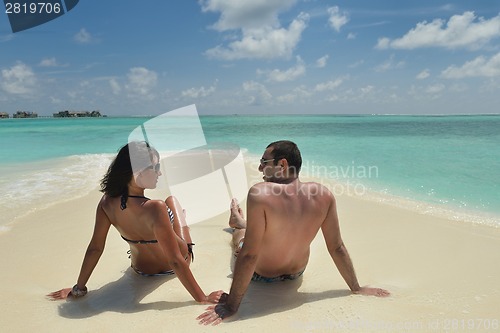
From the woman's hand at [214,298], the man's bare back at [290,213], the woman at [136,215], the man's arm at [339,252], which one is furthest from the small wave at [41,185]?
the man's arm at [339,252]

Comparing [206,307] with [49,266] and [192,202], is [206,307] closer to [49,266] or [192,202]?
[49,266]

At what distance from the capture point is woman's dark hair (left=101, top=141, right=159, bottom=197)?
2.55 meters

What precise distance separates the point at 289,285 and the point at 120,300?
4.45 feet

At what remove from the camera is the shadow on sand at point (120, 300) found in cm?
252

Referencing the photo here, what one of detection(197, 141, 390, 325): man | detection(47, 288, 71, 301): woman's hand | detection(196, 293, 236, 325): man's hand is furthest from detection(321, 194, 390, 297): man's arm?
detection(47, 288, 71, 301): woman's hand

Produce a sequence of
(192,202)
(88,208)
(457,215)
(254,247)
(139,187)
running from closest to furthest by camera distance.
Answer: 1. (254,247)
2. (139,187)
3. (457,215)
4. (88,208)
5. (192,202)

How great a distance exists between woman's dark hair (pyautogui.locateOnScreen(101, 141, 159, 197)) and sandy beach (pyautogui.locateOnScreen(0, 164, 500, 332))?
2.92 feet

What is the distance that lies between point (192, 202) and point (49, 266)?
281cm

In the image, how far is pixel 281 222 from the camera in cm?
246

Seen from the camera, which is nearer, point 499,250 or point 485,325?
point 485,325

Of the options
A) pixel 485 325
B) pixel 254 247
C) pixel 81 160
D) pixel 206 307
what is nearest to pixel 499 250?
pixel 485 325

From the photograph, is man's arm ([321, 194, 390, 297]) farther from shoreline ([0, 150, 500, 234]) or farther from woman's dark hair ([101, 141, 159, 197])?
shoreline ([0, 150, 500, 234])

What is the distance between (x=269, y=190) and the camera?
2396 millimetres

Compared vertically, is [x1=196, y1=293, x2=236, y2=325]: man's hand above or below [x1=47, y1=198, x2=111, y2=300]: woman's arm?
below
